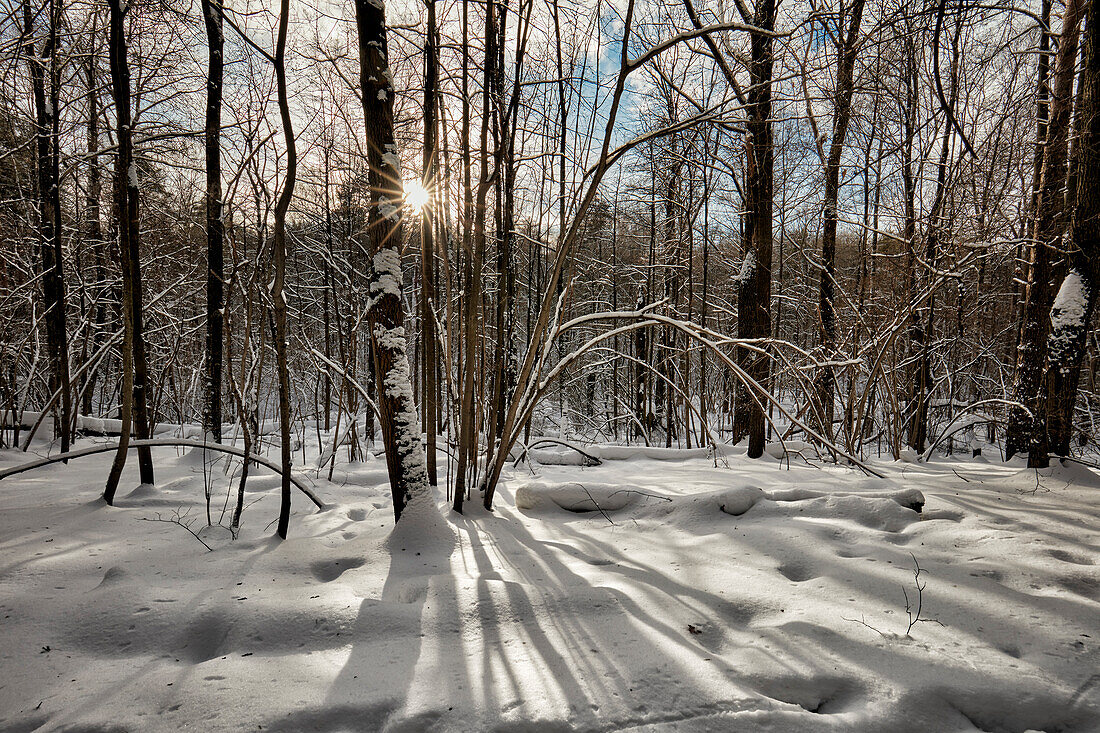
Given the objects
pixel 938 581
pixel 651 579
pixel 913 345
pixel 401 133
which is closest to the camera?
pixel 938 581

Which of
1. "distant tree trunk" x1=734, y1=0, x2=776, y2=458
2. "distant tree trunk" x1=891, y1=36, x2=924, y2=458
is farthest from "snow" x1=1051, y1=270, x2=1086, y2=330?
"distant tree trunk" x1=734, y1=0, x2=776, y2=458

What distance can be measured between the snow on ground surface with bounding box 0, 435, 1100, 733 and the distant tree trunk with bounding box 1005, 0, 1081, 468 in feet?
6.18

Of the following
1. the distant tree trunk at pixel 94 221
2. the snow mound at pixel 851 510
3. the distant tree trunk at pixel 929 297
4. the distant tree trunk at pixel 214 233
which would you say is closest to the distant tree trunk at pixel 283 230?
the snow mound at pixel 851 510

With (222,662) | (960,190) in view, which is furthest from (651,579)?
(960,190)

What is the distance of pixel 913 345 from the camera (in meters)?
9.17

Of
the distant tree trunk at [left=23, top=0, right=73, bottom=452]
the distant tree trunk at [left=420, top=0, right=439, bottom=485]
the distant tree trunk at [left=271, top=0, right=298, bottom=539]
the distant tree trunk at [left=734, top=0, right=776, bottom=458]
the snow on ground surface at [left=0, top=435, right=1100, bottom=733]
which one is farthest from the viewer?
the distant tree trunk at [left=734, top=0, right=776, bottom=458]

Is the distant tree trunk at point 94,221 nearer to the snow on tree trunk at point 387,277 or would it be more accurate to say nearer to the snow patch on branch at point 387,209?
the snow on tree trunk at point 387,277

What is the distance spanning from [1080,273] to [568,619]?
5658 millimetres

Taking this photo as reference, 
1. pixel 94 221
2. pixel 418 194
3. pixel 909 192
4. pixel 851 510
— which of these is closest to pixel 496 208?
pixel 418 194

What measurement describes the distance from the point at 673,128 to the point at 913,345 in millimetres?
8808

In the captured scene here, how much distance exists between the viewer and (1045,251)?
5.12 metres

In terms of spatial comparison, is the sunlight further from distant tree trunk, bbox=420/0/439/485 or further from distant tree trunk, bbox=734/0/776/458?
distant tree trunk, bbox=734/0/776/458

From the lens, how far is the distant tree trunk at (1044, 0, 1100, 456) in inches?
173

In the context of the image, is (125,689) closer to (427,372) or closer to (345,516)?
(345,516)
